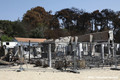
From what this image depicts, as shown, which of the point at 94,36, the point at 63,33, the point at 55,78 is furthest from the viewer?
the point at 63,33

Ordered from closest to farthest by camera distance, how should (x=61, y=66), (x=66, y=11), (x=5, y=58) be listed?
(x=61, y=66) < (x=5, y=58) < (x=66, y=11)

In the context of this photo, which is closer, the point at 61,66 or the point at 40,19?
the point at 61,66

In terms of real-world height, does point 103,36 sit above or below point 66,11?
below

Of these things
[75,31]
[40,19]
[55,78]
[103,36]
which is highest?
[40,19]

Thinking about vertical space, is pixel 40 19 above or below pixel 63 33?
above

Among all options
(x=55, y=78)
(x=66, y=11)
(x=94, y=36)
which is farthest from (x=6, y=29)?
(x=55, y=78)

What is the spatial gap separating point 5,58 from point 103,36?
77.9ft

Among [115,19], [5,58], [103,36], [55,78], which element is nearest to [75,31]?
[115,19]

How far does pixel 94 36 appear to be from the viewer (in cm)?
4512

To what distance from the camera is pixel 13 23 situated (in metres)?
67.1

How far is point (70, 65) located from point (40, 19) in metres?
57.7

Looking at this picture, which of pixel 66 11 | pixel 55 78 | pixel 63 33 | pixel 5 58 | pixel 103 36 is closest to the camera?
pixel 55 78

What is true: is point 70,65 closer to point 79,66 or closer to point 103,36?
point 79,66

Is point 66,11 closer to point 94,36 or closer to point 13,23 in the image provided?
point 13,23
